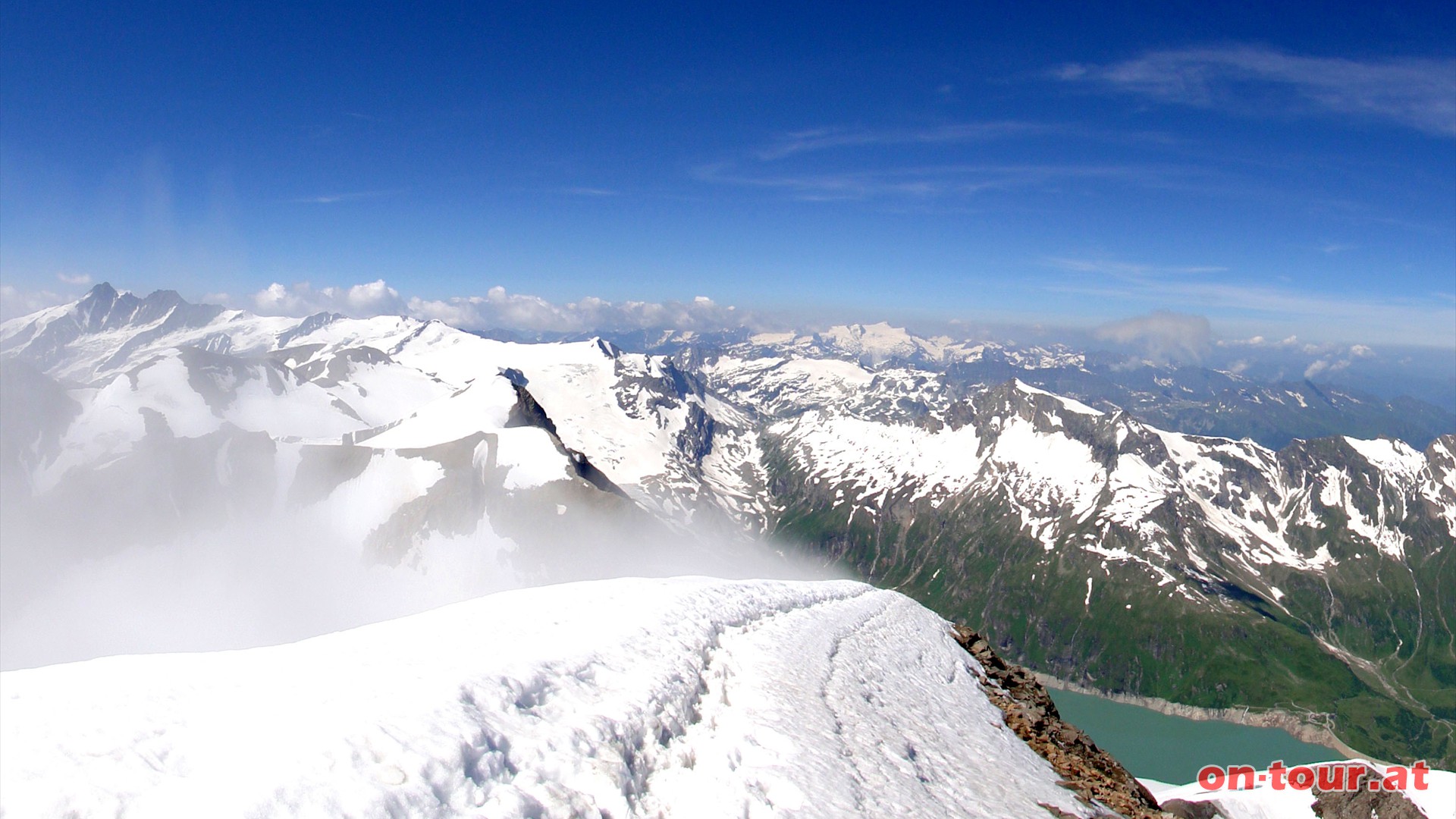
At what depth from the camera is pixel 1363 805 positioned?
4288 cm

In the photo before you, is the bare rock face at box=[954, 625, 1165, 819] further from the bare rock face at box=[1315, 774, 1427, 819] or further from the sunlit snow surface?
the bare rock face at box=[1315, 774, 1427, 819]

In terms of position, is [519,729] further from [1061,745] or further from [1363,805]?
[1363,805]

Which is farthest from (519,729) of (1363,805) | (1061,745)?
(1363,805)

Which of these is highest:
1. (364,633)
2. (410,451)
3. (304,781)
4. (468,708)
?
(304,781)

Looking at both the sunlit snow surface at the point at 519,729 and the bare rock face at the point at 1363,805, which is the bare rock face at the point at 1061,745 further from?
the bare rock face at the point at 1363,805

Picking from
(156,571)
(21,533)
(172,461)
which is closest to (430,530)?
(156,571)

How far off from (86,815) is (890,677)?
76.9 feet

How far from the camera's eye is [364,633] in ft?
61.8

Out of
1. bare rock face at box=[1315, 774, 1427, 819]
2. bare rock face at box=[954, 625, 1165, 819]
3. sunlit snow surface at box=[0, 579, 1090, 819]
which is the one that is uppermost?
sunlit snow surface at box=[0, 579, 1090, 819]

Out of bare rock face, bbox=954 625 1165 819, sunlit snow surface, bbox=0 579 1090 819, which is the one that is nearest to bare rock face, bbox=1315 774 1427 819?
bare rock face, bbox=954 625 1165 819

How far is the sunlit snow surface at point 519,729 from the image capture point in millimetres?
9852

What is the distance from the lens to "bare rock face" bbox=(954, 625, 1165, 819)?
20.4 meters

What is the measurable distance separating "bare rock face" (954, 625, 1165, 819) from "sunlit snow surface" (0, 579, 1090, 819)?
1.23 metres

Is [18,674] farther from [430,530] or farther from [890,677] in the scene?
[430,530]
